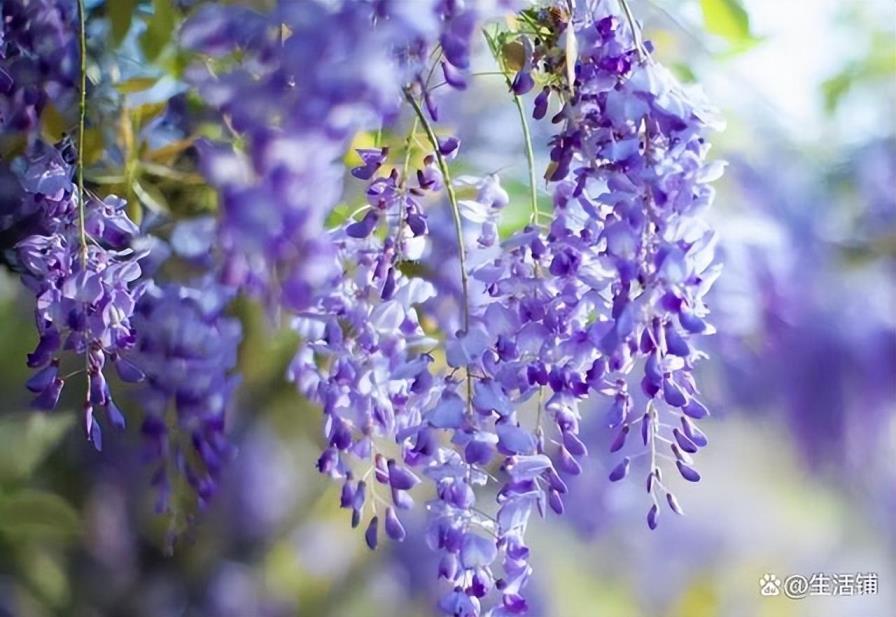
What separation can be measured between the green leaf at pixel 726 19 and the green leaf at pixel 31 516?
853mm

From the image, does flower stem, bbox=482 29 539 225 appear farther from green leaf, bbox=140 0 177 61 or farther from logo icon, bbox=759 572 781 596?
logo icon, bbox=759 572 781 596

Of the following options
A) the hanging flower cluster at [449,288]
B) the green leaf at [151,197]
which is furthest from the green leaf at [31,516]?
the green leaf at [151,197]

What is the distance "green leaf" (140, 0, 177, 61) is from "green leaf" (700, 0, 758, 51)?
548 millimetres

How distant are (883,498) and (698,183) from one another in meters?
0.69

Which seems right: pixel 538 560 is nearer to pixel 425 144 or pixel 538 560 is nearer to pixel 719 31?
pixel 425 144

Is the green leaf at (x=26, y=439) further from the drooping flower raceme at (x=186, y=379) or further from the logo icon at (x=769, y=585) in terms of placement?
the logo icon at (x=769, y=585)

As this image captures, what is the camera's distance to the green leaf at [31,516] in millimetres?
1016

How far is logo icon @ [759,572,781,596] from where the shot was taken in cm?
124

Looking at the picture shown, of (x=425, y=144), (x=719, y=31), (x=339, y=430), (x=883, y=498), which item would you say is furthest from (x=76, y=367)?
(x=883, y=498)

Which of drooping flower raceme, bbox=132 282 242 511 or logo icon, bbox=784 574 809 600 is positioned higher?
drooping flower raceme, bbox=132 282 242 511

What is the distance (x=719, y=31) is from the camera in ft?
3.73

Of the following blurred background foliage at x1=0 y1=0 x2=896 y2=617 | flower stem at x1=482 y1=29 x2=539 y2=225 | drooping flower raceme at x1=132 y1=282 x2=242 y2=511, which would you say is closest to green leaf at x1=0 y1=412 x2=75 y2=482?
blurred background foliage at x1=0 y1=0 x2=896 y2=617

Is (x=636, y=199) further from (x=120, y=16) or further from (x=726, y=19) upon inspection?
(x=120, y=16)

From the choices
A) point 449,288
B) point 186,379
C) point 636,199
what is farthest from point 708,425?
point 186,379
